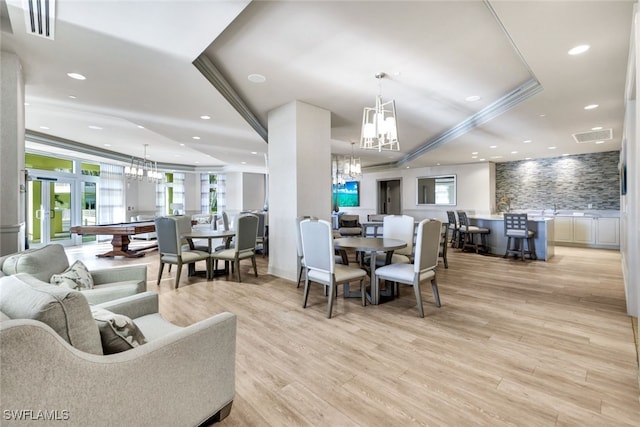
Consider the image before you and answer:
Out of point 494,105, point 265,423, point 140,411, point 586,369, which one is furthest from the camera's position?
point 494,105

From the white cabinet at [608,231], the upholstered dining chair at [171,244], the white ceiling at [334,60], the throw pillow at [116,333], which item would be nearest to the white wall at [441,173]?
the white cabinet at [608,231]

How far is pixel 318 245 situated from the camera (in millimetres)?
3170

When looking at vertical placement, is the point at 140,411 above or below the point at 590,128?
below

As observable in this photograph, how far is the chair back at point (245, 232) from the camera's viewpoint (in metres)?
4.51

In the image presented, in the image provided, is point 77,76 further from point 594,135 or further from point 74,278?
point 594,135

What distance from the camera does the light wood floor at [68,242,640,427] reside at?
168cm

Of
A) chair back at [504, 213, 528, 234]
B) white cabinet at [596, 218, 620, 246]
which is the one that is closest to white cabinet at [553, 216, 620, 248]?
white cabinet at [596, 218, 620, 246]

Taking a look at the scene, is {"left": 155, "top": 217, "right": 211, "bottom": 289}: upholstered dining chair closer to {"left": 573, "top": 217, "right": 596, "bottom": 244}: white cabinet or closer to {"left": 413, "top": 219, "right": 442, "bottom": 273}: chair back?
{"left": 413, "top": 219, "right": 442, "bottom": 273}: chair back

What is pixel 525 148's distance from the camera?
7125 millimetres

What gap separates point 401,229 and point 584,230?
664cm

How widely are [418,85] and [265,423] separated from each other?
397cm

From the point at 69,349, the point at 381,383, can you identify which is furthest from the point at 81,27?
the point at 381,383

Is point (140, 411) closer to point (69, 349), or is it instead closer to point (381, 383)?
point (69, 349)

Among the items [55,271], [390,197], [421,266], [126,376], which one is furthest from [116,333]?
[390,197]
